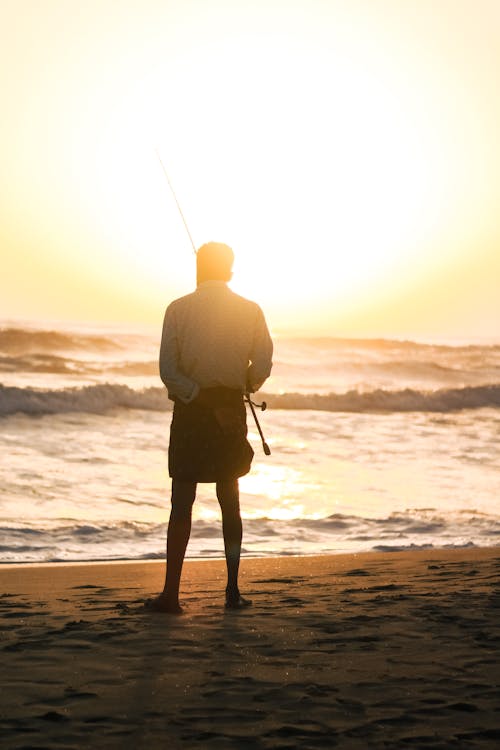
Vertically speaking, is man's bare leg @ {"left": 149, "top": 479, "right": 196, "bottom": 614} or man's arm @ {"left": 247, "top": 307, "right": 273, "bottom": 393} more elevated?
man's arm @ {"left": 247, "top": 307, "right": 273, "bottom": 393}

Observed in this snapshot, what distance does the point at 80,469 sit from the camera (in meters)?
12.7

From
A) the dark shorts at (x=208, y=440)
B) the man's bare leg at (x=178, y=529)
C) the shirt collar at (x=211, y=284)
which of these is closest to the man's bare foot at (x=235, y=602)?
the man's bare leg at (x=178, y=529)

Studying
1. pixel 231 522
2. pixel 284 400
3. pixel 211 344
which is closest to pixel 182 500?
pixel 231 522

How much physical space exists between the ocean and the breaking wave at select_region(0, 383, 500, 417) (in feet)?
0.15

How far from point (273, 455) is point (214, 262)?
33.4ft

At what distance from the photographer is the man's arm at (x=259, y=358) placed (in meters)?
4.89

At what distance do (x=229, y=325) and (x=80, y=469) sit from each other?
8166 millimetres

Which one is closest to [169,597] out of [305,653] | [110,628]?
[110,628]

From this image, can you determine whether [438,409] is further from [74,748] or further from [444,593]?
[74,748]

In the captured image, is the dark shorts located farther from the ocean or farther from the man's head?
the ocean

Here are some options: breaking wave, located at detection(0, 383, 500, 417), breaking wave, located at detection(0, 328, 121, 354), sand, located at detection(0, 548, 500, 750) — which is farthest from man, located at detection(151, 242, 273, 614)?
breaking wave, located at detection(0, 328, 121, 354)

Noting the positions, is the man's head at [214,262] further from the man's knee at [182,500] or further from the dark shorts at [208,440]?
the man's knee at [182,500]

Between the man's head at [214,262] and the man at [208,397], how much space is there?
0.11m

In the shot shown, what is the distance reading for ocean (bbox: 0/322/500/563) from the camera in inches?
357
